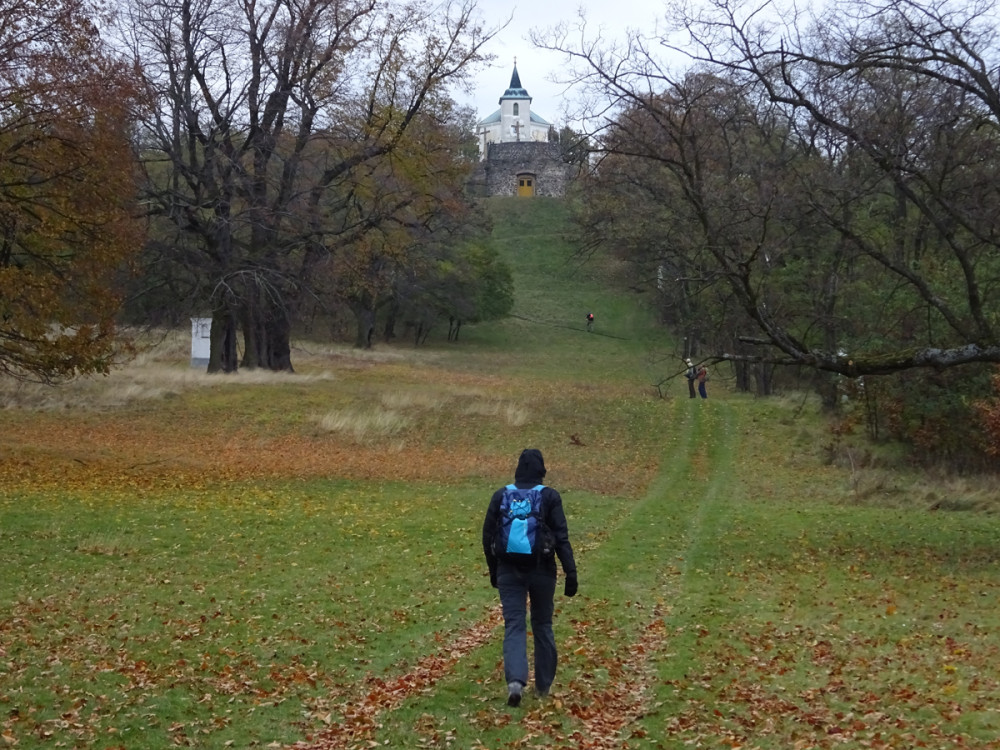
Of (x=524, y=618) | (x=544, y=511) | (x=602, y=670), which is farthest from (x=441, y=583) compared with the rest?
(x=544, y=511)

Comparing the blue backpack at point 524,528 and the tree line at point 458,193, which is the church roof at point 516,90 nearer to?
the tree line at point 458,193

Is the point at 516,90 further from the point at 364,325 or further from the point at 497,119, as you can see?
the point at 364,325

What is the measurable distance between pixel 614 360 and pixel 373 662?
5464 cm

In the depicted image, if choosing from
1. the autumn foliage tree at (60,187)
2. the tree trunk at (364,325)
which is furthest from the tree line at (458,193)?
the tree trunk at (364,325)

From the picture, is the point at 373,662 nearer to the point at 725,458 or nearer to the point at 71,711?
the point at 71,711

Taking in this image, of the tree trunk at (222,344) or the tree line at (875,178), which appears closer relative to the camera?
the tree line at (875,178)

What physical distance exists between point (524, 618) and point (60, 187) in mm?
15042

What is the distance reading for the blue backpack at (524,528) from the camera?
7684mm

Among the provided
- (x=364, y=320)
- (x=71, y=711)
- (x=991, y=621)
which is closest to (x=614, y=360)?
(x=364, y=320)

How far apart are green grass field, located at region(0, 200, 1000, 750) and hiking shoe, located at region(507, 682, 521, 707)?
0.07 m

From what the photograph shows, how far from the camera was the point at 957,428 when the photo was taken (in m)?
23.4

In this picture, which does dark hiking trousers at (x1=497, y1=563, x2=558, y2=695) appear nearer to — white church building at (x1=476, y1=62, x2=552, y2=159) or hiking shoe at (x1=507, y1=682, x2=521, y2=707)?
hiking shoe at (x1=507, y1=682, x2=521, y2=707)

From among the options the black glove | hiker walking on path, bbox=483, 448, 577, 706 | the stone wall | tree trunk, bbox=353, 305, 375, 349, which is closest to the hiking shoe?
hiker walking on path, bbox=483, 448, 577, 706

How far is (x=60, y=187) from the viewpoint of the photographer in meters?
19.5
